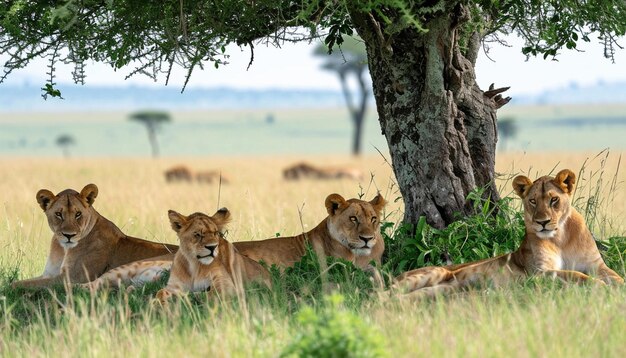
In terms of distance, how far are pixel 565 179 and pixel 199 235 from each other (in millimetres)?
2460

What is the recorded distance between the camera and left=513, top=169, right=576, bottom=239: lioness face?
7227 mm

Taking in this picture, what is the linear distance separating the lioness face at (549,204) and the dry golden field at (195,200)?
4.49 ft

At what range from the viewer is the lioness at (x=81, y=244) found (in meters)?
8.30

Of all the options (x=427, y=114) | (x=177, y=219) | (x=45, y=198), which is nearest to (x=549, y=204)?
(x=427, y=114)

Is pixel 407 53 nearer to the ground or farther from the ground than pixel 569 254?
farther from the ground

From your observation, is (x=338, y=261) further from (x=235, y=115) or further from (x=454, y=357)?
(x=235, y=115)

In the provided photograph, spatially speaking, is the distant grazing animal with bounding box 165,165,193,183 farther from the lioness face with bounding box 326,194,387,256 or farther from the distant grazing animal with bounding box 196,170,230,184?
the lioness face with bounding box 326,194,387,256

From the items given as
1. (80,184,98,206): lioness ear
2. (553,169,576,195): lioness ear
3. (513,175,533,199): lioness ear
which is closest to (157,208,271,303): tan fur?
(80,184,98,206): lioness ear

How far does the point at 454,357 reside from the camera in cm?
483

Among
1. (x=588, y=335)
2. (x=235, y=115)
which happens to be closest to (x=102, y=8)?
(x=588, y=335)

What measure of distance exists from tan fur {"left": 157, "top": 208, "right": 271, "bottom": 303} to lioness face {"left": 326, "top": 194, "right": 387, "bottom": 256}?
927 mm

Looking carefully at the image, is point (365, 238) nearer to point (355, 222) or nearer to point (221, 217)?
point (355, 222)

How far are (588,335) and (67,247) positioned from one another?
14.4 feet

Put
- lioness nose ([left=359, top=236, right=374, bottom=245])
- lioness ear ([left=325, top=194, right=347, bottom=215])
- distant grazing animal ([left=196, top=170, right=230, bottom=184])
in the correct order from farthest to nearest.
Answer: distant grazing animal ([left=196, top=170, right=230, bottom=184]) < lioness ear ([left=325, top=194, right=347, bottom=215]) < lioness nose ([left=359, top=236, right=374, bottom=245])
